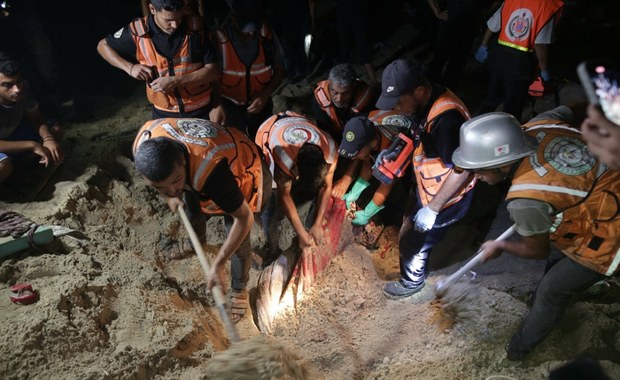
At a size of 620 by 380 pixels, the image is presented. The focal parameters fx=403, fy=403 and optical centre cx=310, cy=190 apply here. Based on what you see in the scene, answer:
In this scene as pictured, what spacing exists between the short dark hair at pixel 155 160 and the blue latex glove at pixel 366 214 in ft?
6.21

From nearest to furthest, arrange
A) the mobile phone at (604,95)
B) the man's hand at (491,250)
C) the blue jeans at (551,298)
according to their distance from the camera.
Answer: the mobile phone at (604,95) → the blue jeans at (551,298) → the man's hand at (491,250)

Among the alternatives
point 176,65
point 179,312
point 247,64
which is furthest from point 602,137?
point 176,65

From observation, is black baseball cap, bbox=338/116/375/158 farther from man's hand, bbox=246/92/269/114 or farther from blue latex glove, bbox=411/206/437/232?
man's hand, bbox=246/92/269/114

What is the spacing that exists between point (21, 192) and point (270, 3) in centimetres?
427

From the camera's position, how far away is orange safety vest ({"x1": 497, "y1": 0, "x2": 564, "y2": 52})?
128 inches

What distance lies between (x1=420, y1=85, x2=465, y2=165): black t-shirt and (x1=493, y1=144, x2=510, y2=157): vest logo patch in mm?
502

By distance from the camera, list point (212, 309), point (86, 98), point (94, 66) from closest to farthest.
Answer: point (212, 309) → point (86, 98) → point (94, 66)

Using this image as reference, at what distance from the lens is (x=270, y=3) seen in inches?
234

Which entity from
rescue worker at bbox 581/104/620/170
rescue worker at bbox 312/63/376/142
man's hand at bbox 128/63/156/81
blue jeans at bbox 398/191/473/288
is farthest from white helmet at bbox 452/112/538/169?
man's hand at bbox 128/63/156/81

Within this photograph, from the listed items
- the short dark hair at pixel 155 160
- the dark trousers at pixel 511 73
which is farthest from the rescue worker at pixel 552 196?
the dark trousers at pixel 511 73

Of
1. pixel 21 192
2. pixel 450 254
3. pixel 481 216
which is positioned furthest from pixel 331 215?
pixel 21 192

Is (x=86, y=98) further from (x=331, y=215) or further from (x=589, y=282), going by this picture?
(x=589, y=282)

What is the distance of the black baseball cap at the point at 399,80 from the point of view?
8.13 feet

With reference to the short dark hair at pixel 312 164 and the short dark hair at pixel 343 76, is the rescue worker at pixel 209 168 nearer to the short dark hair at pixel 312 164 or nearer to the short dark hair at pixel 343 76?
the short dark hair at pixel 312 164
